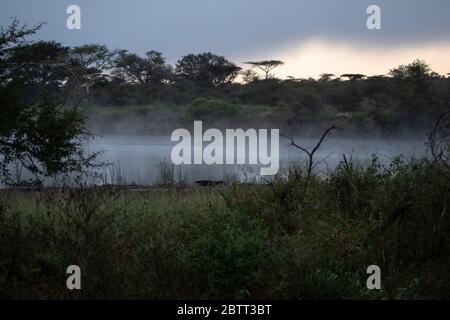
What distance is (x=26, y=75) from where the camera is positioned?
367 inches

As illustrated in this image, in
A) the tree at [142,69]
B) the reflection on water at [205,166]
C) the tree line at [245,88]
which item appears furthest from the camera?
the tree at [142,69]

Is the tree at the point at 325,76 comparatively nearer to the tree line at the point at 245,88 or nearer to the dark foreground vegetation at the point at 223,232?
the tree line at the point at 245,88

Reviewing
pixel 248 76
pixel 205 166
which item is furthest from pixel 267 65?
pixel 205 166

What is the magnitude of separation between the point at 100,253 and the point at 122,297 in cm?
73

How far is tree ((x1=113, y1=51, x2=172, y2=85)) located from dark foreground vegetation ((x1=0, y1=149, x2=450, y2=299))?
4242cm

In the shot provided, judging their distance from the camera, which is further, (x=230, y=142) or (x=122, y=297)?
(x=230, y=142)

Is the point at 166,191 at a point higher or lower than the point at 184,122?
lower

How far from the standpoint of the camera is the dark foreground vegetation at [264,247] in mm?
5105

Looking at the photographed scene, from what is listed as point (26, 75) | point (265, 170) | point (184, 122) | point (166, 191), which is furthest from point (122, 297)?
point (184, 122)

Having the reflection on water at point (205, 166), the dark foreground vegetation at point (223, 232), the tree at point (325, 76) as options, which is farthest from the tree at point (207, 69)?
the dark foreground vegetation at point (223, 232)

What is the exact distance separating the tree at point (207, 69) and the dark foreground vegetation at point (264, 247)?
4221 centimetres
